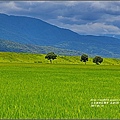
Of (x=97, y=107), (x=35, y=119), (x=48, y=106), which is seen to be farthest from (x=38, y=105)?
(x=35, y=119)

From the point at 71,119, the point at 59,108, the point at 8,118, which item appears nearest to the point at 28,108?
the point at 59,108

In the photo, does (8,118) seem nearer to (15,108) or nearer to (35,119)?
(35,119)

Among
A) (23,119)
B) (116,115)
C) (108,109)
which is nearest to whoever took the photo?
(23,119)

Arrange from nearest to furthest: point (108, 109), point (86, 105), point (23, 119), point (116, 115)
→ point (23, 119)
point (116, 115)
point (108, 109)
point (86, 105)

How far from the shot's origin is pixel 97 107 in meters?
16.7

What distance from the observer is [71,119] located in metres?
13.0

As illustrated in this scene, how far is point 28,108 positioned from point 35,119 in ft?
11.8

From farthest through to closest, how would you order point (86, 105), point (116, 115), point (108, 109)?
point (86, 105) < point (108, 109) < point (116, 115)

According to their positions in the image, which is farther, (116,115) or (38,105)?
(38,105)

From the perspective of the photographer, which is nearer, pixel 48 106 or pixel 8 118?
pixel 8 118

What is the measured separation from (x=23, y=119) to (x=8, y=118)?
1.06 meters

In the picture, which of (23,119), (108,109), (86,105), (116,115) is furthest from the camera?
(86,105)

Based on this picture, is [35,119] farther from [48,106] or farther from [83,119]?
[48,106]

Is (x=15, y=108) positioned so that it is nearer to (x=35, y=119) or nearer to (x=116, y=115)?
(x=35, y=119)
